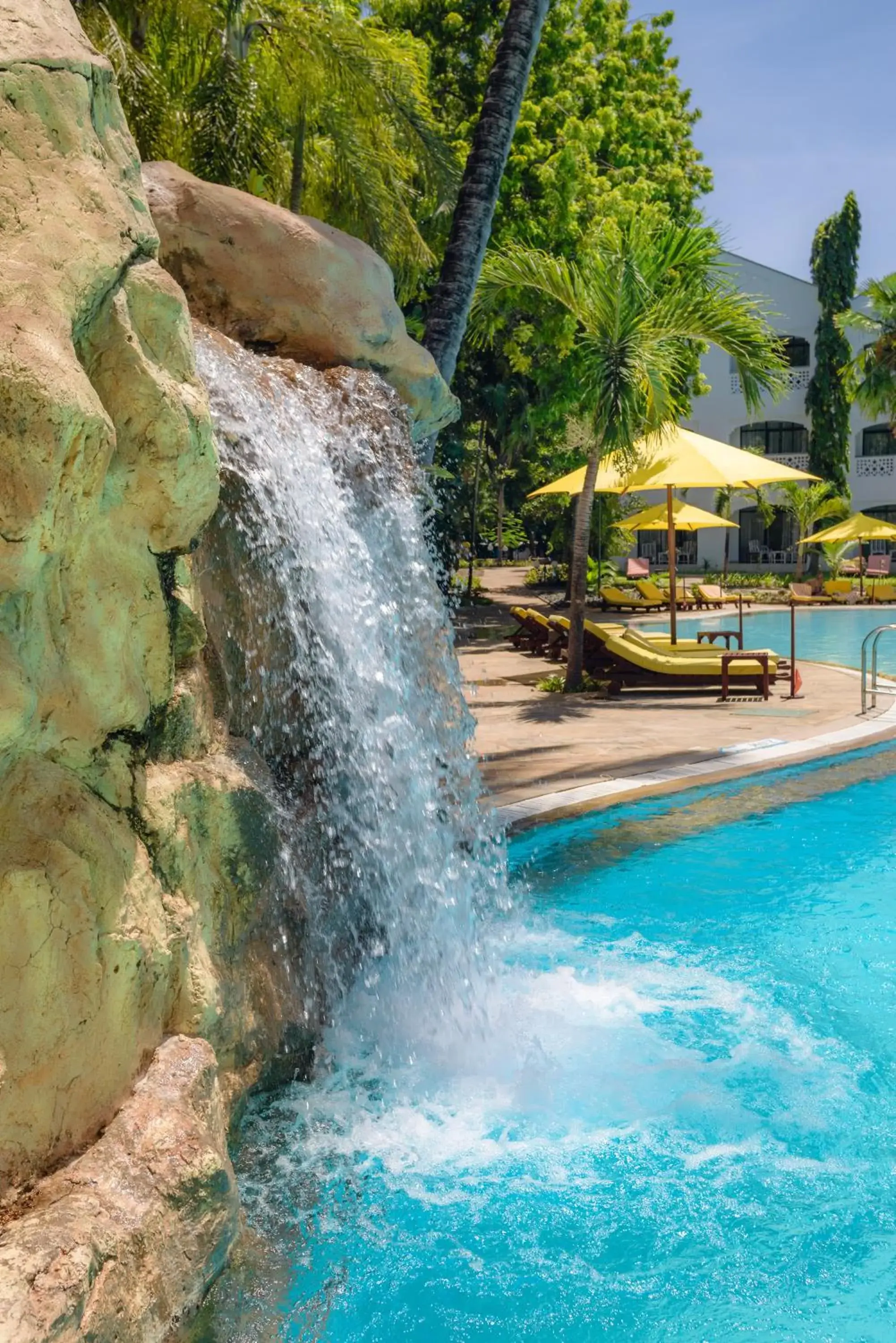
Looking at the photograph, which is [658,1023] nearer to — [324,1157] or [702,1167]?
[702,1167]

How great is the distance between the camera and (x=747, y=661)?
1462cm

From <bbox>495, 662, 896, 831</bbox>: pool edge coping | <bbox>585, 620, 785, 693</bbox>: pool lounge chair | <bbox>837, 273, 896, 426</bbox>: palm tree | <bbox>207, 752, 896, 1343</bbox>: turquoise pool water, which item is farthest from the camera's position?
<bbox>837, 273, 896, 426</bbox>: palm tree

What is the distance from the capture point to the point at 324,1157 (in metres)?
4.33

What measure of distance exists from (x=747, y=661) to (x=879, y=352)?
24889mm

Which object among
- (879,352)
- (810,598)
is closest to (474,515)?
(810,598)

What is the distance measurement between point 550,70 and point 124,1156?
1908 cm

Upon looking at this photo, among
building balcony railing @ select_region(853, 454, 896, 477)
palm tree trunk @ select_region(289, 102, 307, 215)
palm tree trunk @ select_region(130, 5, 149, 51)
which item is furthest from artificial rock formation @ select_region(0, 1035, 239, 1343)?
building balcony railing @ select_region(853, 454, 896, 477)

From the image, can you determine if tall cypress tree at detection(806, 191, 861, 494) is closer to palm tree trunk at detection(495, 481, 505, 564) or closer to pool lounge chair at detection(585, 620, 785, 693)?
palm tree trunk at detection(495, 481, 505, 564)

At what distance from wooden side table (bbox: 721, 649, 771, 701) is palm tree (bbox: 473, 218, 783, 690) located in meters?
1.89

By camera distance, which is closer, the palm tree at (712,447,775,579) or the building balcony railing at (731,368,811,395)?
the palm tree at (712,447,775,579)

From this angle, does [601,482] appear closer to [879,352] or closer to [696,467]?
[696,467]

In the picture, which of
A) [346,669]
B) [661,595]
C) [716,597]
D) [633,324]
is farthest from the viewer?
[716,597]

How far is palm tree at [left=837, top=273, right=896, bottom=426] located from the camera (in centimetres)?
3472

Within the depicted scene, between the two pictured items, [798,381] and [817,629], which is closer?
[817,629]
